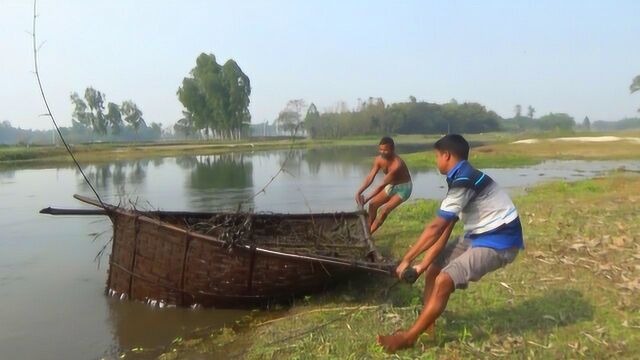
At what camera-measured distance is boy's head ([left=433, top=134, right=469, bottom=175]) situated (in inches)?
163

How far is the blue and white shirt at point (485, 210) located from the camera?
13.2ft

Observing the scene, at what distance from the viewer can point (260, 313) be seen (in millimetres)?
6473

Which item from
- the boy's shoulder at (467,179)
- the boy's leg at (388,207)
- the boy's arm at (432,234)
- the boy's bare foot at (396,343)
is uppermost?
the boy's shoulder at (467,179)

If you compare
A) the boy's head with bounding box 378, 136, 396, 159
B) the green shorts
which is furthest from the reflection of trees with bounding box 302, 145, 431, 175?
the boy's head with bounding box 378, 136, 396, 159

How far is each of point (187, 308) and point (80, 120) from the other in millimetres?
86479

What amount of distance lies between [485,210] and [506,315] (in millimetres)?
1282

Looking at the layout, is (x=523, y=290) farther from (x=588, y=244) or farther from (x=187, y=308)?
(x=187, y=308)

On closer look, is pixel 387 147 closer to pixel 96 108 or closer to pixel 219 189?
pixel 219 189

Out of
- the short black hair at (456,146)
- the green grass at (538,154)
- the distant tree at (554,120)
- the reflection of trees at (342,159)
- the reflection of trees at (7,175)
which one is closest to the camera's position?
the short black hair at (456,146)

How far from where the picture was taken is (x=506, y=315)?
15.9ft

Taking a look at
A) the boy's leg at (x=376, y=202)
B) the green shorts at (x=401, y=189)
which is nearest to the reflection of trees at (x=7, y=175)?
the boy's leg at (x=376, y=202)

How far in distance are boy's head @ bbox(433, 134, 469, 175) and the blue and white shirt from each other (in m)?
0.06

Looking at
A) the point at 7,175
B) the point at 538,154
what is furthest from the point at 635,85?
the point at 7,175

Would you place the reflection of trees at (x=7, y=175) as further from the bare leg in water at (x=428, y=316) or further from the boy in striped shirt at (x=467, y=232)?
the boy in striped shirt at (x=467, y=232)
